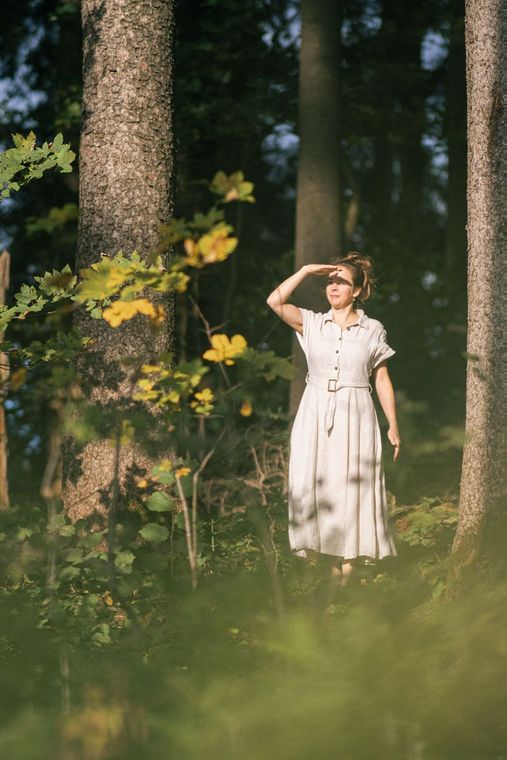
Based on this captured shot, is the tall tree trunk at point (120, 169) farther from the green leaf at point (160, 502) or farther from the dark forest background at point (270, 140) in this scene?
the dark forest background at point (270, 140)

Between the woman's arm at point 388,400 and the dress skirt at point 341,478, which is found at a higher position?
the woman's arm at point 388,400

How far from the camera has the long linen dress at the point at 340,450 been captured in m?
5.92

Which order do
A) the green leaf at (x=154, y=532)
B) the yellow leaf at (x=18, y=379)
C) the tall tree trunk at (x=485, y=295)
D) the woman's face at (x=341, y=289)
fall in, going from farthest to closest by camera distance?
the woman's face at (x=341, y=289) → the green leaf at (x=154, y=532) → the tall tree trunk at (x=485, y=295) → the yellow leaf at (x=18, y=379)

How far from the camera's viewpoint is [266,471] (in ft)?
26.7

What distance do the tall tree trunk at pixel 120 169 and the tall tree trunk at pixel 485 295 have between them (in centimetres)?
200

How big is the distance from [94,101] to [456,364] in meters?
8.77

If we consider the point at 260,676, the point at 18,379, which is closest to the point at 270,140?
the point at 18,379

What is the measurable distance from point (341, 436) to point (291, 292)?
0.93m

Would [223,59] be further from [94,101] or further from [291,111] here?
[94,101]

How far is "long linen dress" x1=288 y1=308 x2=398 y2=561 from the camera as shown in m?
5.92

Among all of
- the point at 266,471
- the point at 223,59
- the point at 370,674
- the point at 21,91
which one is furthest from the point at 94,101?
the point at 21,91

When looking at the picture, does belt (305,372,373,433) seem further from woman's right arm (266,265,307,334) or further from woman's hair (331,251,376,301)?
woman's hair (331,251,376,301)

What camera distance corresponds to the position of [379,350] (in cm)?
602

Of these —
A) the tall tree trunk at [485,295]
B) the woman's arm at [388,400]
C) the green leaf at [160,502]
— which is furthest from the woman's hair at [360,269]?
the green leaf at [160,502]
